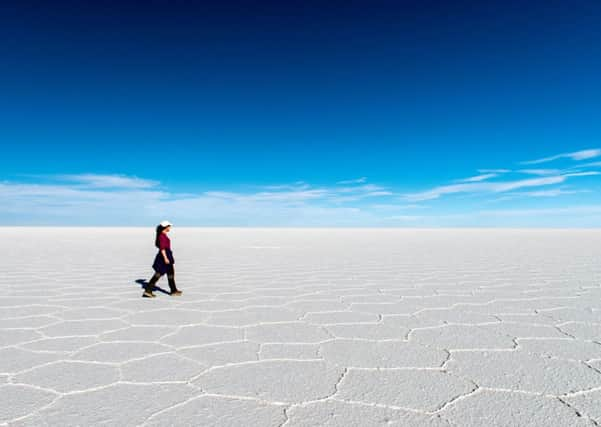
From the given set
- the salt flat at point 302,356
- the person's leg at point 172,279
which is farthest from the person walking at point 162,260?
the salt flat at point 302,356

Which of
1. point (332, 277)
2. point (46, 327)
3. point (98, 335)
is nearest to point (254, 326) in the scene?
point (98, 335)

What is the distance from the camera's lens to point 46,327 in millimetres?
2840

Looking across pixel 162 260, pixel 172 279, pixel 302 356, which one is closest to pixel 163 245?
pixel 162 260

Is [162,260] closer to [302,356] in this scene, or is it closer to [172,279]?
[172,279]

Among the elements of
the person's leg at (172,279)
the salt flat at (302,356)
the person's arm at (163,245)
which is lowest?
the salt flat at (302,356)

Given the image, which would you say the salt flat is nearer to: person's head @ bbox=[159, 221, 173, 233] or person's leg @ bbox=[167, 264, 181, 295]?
person's leg @ bbox=[167, 264, 181, 295]

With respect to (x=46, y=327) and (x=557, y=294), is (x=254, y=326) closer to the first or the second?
(x=46, y=327)

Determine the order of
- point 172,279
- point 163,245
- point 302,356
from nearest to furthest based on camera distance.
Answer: point 302,356, point 163,245, point 172,279

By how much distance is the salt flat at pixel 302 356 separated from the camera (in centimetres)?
160

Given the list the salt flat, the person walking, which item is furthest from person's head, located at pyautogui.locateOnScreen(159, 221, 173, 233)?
the salt flat

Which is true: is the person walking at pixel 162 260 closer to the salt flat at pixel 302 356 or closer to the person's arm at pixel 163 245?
the person's arm at pixel 163 245

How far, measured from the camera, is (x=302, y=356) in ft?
7.34

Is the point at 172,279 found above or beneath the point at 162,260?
beneath

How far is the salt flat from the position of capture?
1.60 m
